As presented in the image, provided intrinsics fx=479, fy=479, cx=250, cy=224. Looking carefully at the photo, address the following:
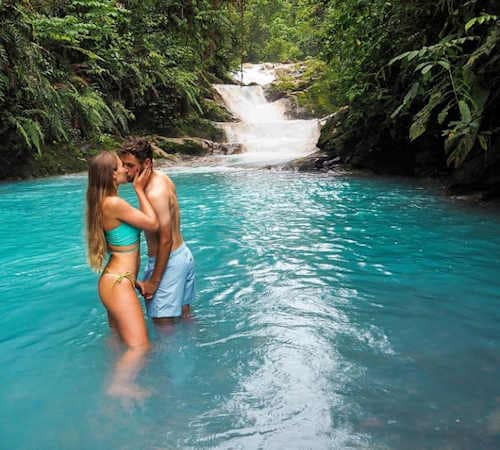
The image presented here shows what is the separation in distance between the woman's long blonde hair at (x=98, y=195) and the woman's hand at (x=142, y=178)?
5.6 inches

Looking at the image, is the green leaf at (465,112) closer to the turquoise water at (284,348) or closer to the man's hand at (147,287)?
the turquoise water at (284,348)

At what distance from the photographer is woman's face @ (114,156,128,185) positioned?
9.98 feet

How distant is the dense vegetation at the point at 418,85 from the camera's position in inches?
250

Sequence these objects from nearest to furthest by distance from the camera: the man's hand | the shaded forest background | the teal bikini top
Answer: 1. the teal bikini top
2. the man's hand
3. the shaded forest background

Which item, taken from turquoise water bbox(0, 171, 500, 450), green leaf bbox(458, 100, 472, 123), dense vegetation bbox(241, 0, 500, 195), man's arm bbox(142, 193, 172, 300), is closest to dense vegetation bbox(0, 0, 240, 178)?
dense vegetation bbox(241, 0, 500, 195)

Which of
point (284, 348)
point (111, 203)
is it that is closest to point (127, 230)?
point (111, 203)

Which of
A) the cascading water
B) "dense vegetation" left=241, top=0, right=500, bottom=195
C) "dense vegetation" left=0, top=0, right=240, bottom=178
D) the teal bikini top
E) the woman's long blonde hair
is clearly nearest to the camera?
the woman's long blonde hair

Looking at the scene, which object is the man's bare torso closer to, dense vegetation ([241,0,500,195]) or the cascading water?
dense vegetation ([241,0,500,195])

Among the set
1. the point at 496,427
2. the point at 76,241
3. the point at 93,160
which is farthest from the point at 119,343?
the point at 76,241

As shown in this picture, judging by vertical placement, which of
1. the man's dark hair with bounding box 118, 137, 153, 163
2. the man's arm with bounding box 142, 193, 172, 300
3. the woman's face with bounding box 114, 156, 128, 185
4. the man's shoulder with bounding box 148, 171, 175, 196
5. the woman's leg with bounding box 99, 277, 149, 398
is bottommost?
the woman's leg with bounding box 99, 277, 149, 398

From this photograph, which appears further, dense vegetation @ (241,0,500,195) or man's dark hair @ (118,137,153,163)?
dense vegetation @ (241,0,500,195)

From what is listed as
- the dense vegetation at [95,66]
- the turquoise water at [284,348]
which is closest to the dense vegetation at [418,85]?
the turquoise water at [284,348]

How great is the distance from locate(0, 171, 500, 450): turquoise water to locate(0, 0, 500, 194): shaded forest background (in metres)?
2.03

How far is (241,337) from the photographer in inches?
143
